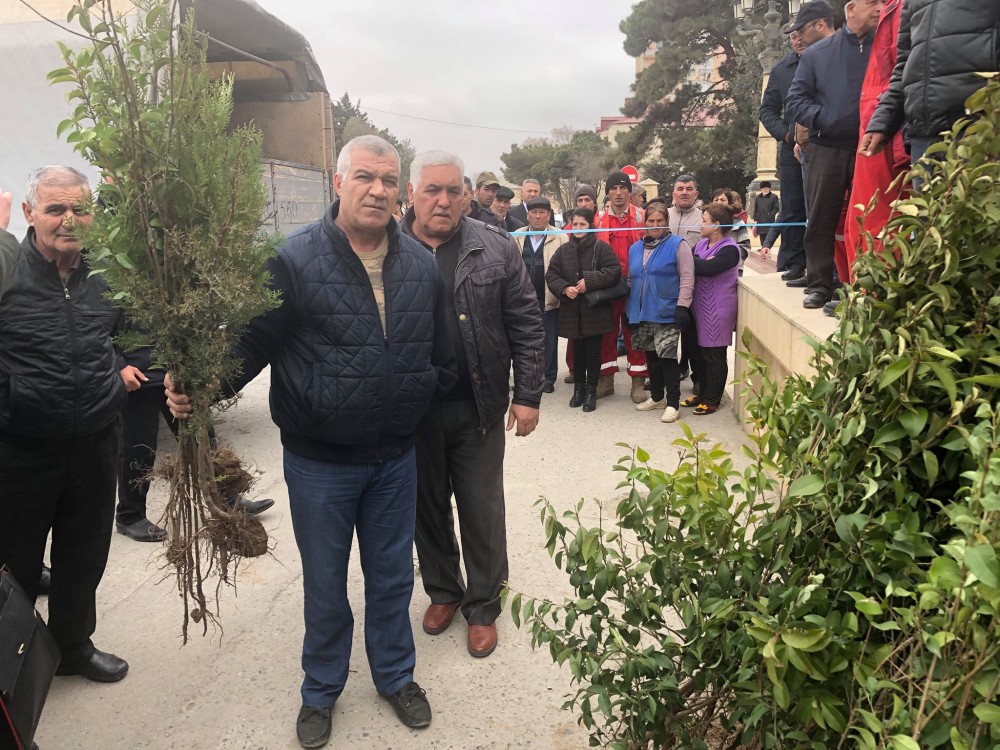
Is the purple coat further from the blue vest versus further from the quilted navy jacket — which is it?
the quilted navy jacket

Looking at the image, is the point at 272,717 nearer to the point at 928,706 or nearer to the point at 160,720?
the point at 160,720

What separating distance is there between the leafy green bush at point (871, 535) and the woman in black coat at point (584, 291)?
5.22 metres

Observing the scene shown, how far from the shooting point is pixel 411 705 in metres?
2.87

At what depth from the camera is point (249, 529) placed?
267cm

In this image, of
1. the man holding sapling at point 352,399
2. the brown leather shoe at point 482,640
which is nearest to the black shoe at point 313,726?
the man holding sapling at point 352,399

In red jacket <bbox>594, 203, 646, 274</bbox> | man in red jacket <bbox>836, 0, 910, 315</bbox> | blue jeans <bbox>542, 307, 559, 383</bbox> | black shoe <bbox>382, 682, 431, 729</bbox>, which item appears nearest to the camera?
black shoe <bbox>382, 682, 431, 729</bbox>

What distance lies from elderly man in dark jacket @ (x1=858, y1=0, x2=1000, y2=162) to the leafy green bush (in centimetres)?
198

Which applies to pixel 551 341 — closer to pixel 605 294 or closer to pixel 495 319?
pixel 605 294

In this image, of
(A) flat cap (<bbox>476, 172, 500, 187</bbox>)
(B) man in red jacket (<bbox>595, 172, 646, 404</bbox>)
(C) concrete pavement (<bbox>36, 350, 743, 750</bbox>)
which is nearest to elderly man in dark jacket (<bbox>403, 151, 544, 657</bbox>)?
(C) concrete pavement (<bbox>36, 350, 743, 750</bbox>)

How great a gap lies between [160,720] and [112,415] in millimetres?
1201

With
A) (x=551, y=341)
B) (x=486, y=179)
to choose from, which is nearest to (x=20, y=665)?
(x=551, y=341)

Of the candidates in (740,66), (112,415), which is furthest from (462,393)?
(740,66)

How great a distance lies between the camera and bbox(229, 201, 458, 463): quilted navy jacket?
8.57ft

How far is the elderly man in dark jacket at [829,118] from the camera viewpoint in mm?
4461
